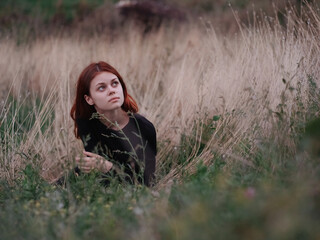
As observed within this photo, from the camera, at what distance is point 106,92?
10.4 feet

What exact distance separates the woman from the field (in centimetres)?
20

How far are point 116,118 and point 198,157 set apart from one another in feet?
2.10

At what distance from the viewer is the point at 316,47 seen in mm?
3625

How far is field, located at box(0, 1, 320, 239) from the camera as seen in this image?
174 cm

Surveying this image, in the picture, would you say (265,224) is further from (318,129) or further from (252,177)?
(252,177)

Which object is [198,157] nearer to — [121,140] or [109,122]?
[121,140]

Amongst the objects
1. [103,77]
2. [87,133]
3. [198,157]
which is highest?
[103,77]

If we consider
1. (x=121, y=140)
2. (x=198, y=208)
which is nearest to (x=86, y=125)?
(x=121, y=140)

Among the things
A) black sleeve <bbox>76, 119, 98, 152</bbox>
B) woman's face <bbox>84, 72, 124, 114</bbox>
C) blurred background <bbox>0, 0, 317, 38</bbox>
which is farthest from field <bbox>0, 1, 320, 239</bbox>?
blurred background <bbox>0, 0, 317, 38</bbox>

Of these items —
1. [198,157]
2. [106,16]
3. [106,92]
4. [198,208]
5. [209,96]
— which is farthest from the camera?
[106,16]

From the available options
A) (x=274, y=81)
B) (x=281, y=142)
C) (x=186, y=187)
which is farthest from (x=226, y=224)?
(x=274, y=81)

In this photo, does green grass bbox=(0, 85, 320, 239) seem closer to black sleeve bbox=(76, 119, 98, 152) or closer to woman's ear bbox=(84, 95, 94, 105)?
black sleeve bbox=(76, 119, 98, 152)

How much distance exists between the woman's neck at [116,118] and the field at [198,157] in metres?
0.34

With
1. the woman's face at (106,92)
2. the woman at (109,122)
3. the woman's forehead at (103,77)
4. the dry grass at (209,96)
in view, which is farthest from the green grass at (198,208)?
the woman's forehead at (103,77)
